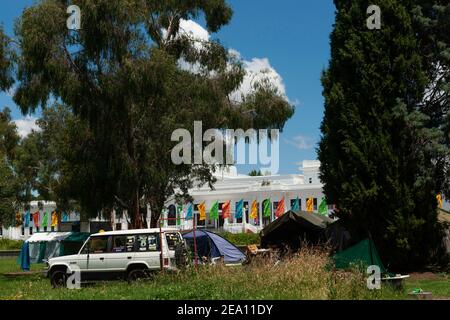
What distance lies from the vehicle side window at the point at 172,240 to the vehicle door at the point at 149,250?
0.38 metres

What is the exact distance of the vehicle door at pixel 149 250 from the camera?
1898 centimetres

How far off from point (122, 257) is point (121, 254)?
10 centimetres

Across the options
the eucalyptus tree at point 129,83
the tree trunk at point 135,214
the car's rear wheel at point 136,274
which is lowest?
the car's rear wheel at point 136,274

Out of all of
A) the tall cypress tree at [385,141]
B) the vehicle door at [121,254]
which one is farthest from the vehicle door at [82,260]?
the tall cypress tree at [385,141]

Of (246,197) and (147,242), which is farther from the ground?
(246,197)

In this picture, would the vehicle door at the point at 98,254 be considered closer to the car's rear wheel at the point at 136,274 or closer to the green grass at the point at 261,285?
the car's rear wheel at the point at 136,274

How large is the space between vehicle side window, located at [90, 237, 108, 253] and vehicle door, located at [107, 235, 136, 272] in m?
0.33

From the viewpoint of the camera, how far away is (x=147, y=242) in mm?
19391

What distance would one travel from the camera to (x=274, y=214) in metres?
74.3

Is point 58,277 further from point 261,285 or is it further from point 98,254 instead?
point 261,285

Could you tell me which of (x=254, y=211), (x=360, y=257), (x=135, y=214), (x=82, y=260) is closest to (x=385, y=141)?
(x=360, y=257)

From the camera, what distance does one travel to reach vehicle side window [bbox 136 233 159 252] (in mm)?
19266
